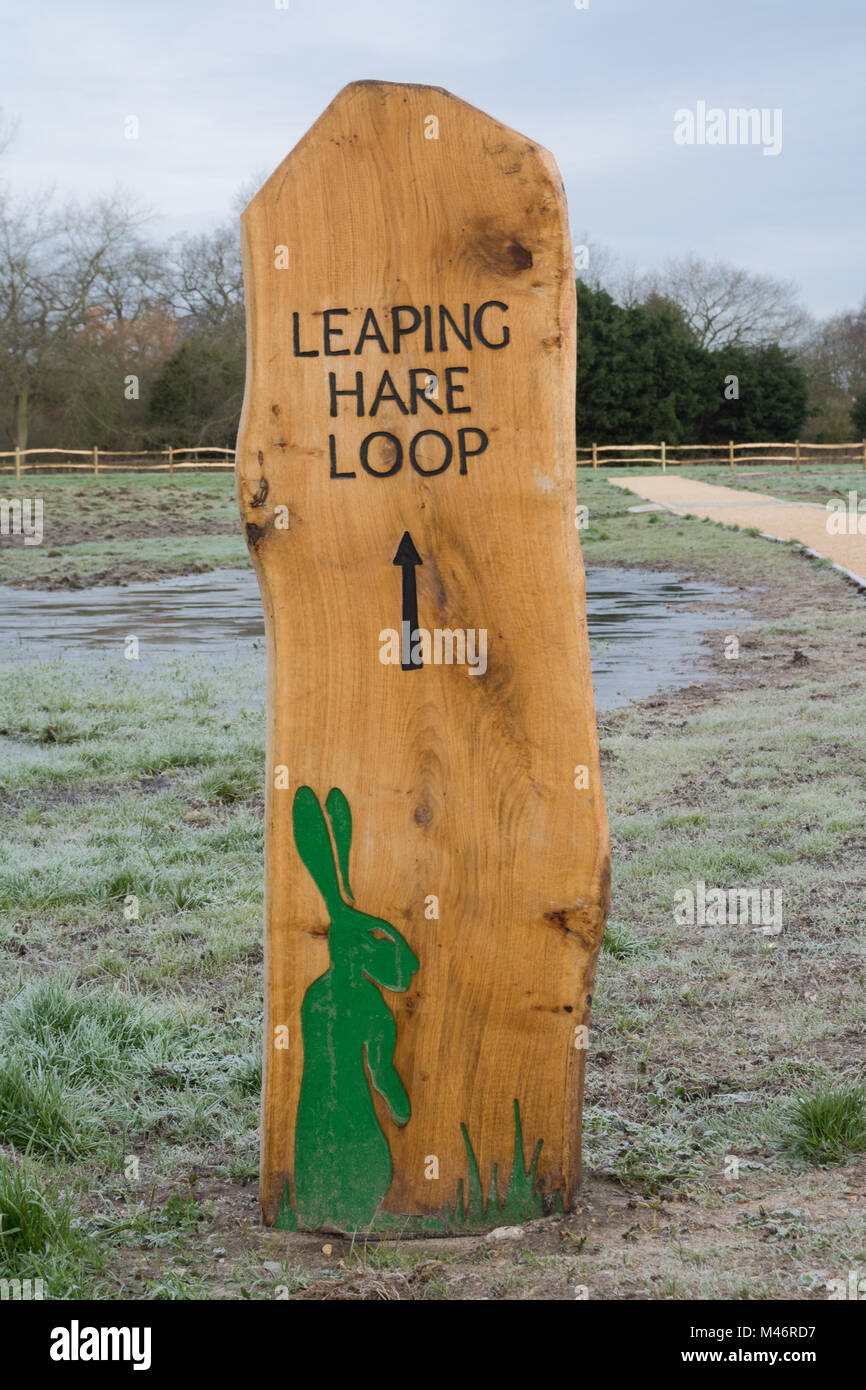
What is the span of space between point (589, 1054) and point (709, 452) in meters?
45.0

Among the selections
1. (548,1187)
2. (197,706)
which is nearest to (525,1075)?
(548,1187)

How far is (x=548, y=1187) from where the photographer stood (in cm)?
252

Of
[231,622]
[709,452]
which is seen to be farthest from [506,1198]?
[709,452]

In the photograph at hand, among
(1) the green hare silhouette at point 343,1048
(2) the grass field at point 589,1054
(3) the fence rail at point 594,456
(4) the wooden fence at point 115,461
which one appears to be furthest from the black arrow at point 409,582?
(4) the wooden fence at point 115,461

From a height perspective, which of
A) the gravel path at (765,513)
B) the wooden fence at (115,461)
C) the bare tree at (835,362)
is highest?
the bare tree at (835,362)

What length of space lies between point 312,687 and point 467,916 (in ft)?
1.86

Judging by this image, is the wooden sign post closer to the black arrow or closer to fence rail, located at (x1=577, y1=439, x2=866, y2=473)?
the black arrow

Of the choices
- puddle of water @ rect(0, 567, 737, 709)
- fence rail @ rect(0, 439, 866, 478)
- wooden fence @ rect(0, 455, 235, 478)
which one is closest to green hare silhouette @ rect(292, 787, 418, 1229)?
puddle of water @ rect(0, 567, 737, 709)

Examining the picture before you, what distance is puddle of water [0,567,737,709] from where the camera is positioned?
9570mm

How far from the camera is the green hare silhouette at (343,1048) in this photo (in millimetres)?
2463

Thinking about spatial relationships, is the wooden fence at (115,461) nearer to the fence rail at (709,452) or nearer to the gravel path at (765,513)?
the fence rail at (709,452)

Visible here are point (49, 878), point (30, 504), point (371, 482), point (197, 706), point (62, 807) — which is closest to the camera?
point (371, 482)

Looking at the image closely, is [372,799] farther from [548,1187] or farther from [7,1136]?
[7,1136]

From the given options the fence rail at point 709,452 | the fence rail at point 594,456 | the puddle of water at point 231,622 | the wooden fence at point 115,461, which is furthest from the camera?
the fence rail at point 709,452
